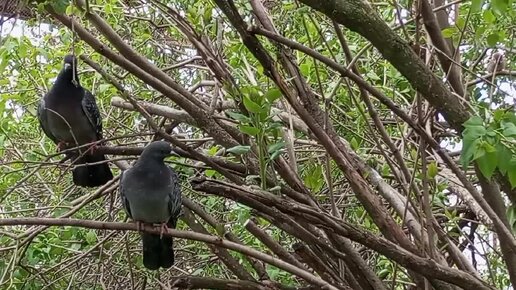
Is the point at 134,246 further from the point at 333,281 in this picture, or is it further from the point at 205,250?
the point at 333,281

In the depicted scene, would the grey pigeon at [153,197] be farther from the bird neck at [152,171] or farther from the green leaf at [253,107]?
the green leaf at [253,107]

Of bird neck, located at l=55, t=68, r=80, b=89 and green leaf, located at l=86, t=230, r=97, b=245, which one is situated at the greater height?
bird neck, located at l=55, t=68, r=80, b=89

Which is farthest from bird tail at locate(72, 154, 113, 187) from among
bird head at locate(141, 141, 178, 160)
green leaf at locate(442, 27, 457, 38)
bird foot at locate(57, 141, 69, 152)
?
green leaf at locate(442, 27, 457, 38)

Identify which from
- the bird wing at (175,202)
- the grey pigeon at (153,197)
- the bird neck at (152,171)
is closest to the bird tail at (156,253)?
the grey pigeon at (153,197)

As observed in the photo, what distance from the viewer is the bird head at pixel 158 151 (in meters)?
2.69

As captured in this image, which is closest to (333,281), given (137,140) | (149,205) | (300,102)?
(300,102)

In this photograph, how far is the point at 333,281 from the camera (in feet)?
6.81

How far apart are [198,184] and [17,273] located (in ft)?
5.36

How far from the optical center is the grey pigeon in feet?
9.00

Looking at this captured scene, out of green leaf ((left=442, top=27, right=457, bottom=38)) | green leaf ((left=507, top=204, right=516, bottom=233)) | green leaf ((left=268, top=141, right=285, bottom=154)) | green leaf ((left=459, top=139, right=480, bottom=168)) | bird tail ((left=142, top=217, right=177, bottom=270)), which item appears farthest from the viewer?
bird tail ((left=142, top=217, right=177, bottom=270))

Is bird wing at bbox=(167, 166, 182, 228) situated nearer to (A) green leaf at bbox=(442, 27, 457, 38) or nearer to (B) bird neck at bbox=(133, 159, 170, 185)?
(B) bird neck at bbox=(133, 159, 170, 185)

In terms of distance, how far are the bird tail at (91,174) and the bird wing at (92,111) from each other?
0.68ft

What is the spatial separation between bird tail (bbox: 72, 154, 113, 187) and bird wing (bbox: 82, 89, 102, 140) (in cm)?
21

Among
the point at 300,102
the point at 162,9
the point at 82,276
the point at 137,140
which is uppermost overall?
the point at 137,140
